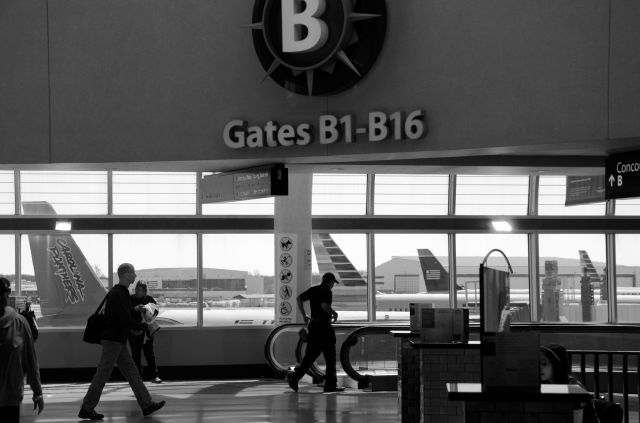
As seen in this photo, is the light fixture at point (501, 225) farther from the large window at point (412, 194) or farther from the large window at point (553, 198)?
the large window at point (412, 194)

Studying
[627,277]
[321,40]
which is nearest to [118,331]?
[321,40]

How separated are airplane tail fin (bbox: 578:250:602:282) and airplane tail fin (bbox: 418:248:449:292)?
2536 mm

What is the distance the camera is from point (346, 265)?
58.5 feet

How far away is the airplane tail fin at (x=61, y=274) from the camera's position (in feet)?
56.7

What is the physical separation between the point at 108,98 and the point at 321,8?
8.51 feet

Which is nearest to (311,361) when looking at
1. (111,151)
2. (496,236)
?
(111,151)

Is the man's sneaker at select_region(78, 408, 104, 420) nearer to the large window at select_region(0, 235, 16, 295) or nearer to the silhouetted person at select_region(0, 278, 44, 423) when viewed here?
the silhouetted person at select_region(0, 278, 44, 423)

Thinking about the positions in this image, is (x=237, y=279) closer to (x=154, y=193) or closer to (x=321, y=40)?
(x=154, y=193)

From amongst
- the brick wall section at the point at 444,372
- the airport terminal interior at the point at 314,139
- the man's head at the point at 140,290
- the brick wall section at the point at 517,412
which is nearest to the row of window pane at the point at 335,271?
the airport terminal interior at the point at 314,139

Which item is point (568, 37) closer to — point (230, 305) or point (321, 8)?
point (321, 8)

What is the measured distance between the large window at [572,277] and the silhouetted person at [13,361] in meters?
13.3

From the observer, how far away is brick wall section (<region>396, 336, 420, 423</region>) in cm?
864

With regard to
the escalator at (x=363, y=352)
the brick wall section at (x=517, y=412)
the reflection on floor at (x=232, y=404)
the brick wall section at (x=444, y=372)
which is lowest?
the reflection on floor at (x=232, y=404)

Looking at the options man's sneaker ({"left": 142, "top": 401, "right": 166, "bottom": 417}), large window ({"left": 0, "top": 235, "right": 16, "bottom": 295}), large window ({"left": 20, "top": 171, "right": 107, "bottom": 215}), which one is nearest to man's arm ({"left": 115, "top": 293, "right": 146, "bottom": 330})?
man's sneaker ({"left": 142, "top": 401, "right": 166, "bottom": 417})
